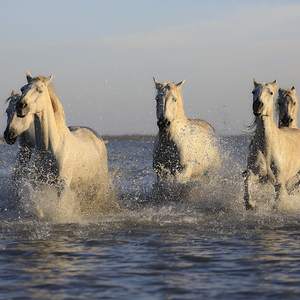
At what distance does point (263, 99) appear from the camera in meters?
6.88

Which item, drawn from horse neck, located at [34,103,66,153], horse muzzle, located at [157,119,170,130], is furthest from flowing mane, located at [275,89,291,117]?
horse neck, located at [34,103,66,153]

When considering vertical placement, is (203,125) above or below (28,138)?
above

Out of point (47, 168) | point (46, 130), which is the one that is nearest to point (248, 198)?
point (47, 168)

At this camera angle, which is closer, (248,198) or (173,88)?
(248,198)

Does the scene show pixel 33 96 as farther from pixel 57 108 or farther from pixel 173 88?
pixel 173 88

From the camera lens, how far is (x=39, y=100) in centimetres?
614

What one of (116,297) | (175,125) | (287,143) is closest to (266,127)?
(287,143)

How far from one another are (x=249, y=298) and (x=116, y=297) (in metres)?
1.04

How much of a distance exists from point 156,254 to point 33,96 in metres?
2.88

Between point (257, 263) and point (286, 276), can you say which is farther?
point (257, 263)

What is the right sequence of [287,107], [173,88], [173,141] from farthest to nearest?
[287,107], [173,141], [173,88]

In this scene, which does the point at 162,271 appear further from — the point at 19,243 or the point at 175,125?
the point at 175,125

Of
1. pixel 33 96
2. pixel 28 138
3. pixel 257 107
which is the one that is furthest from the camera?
pixel 28 138

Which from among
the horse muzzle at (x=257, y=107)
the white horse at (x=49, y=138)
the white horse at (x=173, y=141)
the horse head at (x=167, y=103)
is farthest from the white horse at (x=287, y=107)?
the white horse at (x=49, y=138)
